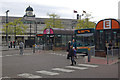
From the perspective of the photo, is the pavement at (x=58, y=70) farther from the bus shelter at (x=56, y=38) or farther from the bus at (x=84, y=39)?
the bus shelter at (x=56, y=38)

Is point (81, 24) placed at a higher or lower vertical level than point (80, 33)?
higher

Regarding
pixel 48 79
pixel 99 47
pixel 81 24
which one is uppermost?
pixel 81 24

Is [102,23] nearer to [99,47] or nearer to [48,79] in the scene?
[99,47]

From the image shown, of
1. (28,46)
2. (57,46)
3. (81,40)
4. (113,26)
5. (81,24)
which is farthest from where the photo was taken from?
(81,24)

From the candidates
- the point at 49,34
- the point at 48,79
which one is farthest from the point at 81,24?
the point at 48,79

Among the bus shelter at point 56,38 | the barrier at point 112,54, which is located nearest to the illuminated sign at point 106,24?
the barrier at point 112,54

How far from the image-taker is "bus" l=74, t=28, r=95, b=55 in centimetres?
2106

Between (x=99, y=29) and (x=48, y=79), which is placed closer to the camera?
(x=48, y=79)

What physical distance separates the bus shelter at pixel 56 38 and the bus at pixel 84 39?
814 cm

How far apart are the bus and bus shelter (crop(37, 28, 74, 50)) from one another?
26.7 ft

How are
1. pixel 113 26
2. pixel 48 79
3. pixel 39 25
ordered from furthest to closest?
pixel 39 25 < pixel 113 26 < pixel 48 79

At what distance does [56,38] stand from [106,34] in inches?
512

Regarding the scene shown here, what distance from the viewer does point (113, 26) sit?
58.8ft

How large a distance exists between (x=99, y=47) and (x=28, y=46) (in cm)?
2845
